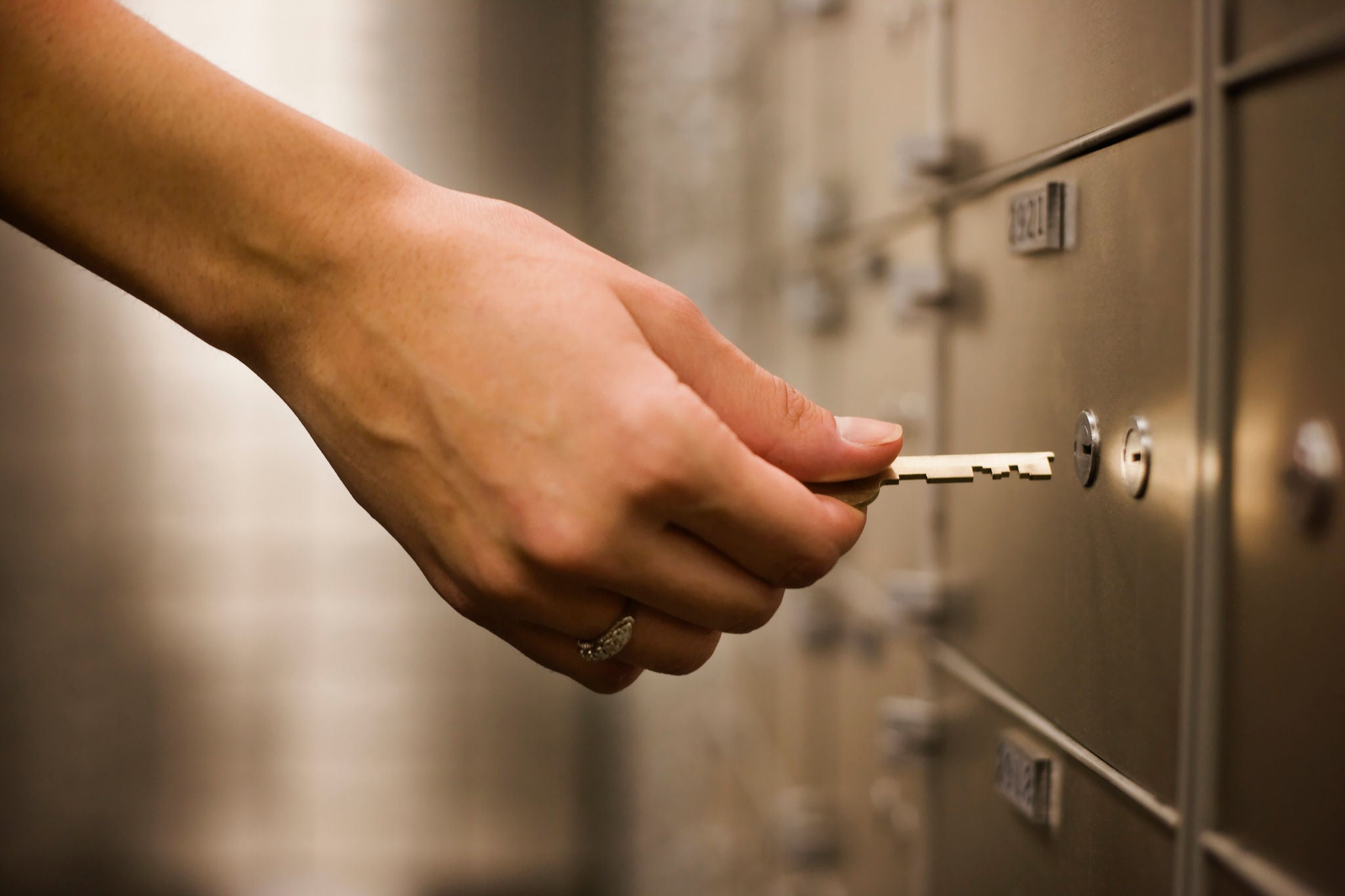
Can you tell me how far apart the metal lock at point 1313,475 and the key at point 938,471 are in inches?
4.6

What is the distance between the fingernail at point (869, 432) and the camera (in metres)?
0.53

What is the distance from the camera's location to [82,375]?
2537 millimetres

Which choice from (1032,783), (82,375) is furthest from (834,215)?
(82,375)

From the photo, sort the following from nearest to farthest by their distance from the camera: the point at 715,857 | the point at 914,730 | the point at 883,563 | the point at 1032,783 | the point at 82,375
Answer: the point at 1032,783 → the point at 914,730 → the point at 883,563 → the point at 715,857 → the point at 82,375

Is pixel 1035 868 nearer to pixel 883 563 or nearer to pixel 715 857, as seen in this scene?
pixel 883 563

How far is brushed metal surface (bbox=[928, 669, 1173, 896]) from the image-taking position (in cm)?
56

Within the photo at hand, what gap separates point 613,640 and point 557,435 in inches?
4.9

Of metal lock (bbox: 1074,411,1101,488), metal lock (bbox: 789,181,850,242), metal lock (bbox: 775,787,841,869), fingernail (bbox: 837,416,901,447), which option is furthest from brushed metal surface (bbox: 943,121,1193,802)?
metal lock (bbox: 775,787,841,869)

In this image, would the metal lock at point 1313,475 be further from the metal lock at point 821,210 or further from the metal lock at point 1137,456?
the metal lock at point 821,210

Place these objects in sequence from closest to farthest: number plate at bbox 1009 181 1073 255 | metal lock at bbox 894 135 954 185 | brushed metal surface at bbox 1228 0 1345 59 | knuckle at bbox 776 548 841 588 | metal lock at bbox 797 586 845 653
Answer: brushed metal surface at bbox 1228 0 1345 59, knuckle at bbox 776 548 841 588, number plate at bbox 1009 181 1073 255, metal lock at bbox 894 135 954 185, metal lock at bbox 797 586 845 653

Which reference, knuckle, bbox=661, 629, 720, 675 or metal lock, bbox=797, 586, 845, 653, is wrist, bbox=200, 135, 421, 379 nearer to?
knuckle, bbox=661, 629, 720, 675

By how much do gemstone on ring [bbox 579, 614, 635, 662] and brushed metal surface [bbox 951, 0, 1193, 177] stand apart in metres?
0.36

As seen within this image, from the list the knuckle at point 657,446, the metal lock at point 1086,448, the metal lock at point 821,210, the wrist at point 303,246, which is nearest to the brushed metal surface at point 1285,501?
the metal lock at point 1086,448

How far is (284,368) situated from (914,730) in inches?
25.2
